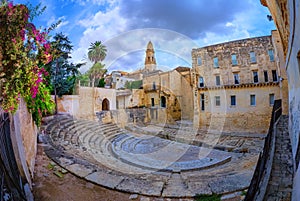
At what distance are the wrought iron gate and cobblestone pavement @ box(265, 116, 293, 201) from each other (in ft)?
12.2

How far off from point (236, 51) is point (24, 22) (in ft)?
60.0

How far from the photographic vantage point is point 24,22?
117 inches

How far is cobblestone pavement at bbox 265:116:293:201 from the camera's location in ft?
7.90

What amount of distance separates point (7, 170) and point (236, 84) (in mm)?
18288

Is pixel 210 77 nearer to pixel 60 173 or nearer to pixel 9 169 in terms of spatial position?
pixel 60 173

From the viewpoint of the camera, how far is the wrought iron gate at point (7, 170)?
8.18 ft

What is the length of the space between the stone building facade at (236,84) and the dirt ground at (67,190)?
15.7 metres

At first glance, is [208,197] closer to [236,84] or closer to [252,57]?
[236,84]

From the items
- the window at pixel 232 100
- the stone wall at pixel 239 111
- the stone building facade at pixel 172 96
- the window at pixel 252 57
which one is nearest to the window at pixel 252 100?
the stone wall at pixel 239 111

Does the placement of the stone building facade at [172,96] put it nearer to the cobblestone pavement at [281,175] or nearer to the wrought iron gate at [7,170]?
the cobblestone pavement at [281,175]

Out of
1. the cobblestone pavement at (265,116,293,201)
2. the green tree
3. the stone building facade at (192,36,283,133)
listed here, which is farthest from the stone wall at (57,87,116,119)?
the cobblestone pavement at (265,116,293,201)

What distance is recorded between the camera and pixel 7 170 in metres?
2.68

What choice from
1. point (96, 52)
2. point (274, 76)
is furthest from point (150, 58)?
point (274, 76)

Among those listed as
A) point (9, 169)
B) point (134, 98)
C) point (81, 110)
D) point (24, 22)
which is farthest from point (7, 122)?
point (134, 98)
